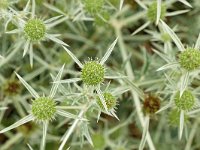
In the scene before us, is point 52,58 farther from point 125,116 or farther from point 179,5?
point 179,5

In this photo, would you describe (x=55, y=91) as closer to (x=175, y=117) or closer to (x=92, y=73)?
(x=92, y=73)

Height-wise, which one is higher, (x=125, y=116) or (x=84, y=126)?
(x=84, y=126)

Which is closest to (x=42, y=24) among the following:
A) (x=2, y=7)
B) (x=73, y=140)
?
(x=2, y=7)

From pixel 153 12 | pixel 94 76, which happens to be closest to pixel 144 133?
pixel 94 76

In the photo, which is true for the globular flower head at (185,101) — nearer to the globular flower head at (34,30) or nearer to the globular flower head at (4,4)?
the globular flower head at (34,30)

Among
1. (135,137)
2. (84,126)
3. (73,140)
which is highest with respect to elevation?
(84,126)

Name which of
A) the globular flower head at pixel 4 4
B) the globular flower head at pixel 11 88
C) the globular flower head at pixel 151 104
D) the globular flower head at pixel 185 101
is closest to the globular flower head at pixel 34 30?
the globular flower head at pixel 4 4
